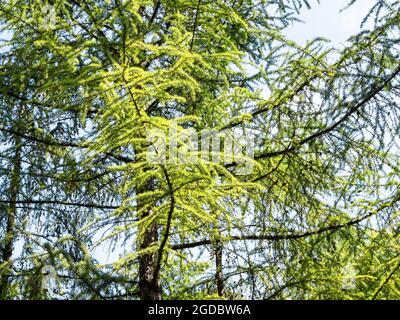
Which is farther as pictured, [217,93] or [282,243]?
[217,93]

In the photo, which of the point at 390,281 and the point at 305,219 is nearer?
the point at 390,281

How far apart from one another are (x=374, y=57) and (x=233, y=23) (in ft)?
7.05

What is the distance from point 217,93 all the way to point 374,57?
2.50 metres

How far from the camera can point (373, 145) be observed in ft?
18.3

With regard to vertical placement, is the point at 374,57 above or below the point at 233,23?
below

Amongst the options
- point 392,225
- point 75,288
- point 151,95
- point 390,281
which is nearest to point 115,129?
point 151,95

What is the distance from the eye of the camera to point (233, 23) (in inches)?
259

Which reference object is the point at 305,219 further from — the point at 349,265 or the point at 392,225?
the point at 392,225

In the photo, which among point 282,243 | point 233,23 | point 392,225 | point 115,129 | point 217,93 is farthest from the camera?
point 217,93
